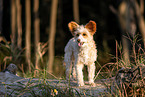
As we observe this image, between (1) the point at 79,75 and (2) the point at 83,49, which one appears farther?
(2) the point at 83,49

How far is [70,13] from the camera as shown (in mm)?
22031

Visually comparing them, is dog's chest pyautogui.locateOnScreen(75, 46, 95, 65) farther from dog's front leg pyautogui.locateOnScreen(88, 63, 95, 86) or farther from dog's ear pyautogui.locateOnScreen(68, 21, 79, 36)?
dog's ear pyautogui.locateOnScreen(68, 21, 79, 36)

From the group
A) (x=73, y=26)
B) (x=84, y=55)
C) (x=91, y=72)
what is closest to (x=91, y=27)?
(x=73, y=26)

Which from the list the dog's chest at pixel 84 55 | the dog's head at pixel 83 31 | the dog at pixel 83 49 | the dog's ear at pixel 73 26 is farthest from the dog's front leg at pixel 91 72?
the dog's ear at pixel 73 26

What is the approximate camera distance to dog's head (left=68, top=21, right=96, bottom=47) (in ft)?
15.0

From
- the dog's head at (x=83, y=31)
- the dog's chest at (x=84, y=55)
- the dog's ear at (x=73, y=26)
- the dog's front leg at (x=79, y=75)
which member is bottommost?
the dog's front leg at (x=79, y=75)

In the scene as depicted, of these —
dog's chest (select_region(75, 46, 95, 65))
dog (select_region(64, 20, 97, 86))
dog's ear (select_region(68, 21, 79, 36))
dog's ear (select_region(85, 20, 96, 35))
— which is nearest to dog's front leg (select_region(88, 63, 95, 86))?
dog (select_region(64, 20, 97, 86))

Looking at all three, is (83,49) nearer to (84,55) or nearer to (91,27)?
(84,55)

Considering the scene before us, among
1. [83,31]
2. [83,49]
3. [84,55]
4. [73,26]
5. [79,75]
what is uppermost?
[73,26]

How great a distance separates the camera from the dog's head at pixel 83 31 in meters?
4.56

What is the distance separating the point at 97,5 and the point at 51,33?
8768 mm

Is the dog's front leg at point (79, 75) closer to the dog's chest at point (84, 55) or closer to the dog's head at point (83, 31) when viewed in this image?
the dog's chest at point (84, 55)

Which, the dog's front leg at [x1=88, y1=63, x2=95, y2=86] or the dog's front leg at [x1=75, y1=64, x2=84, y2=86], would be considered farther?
the dog's front leg at [x1=88, y1=63, x2=95, y2=86]

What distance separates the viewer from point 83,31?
462cm
